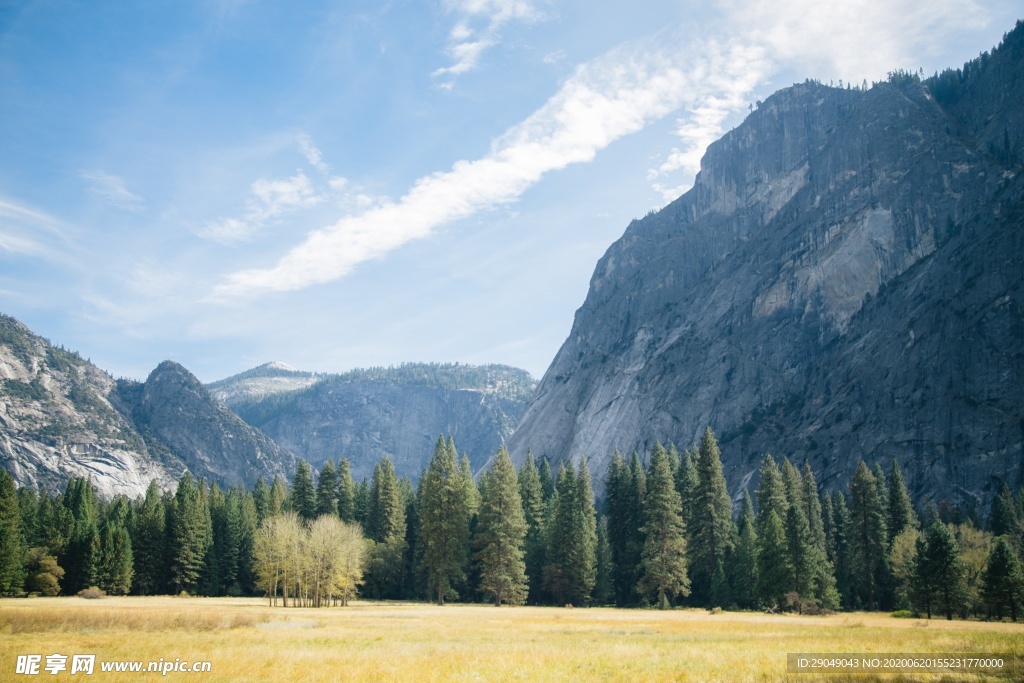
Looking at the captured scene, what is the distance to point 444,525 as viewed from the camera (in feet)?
208

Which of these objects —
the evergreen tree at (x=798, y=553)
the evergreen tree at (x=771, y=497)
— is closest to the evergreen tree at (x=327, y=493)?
the evergreen tree at (x=771, y=497)

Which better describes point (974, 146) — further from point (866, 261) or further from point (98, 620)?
point (98, 620)

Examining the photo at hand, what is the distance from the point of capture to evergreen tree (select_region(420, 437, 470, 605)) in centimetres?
6319

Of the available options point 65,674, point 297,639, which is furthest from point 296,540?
point 65,674

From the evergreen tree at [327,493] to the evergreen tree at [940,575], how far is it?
188 feet

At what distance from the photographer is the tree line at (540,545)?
55.3 m

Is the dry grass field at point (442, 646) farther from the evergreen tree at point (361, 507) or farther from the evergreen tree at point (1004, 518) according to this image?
the evergreen tree at point (1004, 518)

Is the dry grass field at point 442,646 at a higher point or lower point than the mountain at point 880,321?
lower

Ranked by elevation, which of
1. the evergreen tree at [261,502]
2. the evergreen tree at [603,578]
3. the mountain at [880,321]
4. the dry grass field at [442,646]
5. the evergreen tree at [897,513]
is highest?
the mountain at [880,321]

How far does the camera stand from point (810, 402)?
156250mm

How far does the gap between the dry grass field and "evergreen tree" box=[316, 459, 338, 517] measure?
44.5m

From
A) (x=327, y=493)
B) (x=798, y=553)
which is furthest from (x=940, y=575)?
(x=327, y=493)

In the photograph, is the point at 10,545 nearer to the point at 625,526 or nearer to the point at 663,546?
the point at 663,546

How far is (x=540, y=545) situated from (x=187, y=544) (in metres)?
36.4
